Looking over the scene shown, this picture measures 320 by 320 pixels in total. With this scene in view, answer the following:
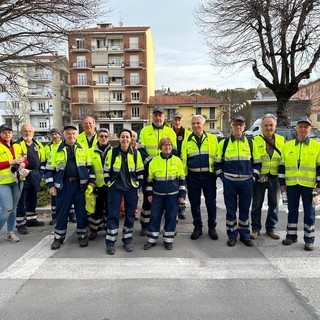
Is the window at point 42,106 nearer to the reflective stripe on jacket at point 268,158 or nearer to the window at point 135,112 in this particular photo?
the window at point 135,112

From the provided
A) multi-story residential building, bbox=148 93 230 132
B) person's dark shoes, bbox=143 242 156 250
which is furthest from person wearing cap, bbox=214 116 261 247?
multi-story residential building, bbox=148 93 230 132

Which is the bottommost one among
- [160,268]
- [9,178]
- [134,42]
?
[160,268]

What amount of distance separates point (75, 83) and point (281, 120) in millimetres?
43030

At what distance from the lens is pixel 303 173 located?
476 centimetres

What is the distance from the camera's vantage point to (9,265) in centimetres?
433

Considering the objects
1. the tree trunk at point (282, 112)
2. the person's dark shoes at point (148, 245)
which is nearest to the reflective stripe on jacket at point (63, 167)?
the person's dark shoes at point (148, 245)

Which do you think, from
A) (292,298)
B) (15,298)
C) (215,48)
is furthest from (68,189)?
(215,48)

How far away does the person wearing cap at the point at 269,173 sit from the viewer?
17.0ft

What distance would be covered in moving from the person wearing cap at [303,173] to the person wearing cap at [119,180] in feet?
8.12

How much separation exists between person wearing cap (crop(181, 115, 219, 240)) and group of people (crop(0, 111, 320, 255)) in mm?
17

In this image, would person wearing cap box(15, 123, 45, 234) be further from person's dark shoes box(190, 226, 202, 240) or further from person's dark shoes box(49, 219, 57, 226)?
person's dark shoes box(190, 226, 202, 240)

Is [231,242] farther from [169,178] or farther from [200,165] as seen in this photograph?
[169,178]

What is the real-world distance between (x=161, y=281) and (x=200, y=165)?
2103 mm

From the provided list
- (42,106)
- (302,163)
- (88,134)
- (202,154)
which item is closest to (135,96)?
(42,106)
